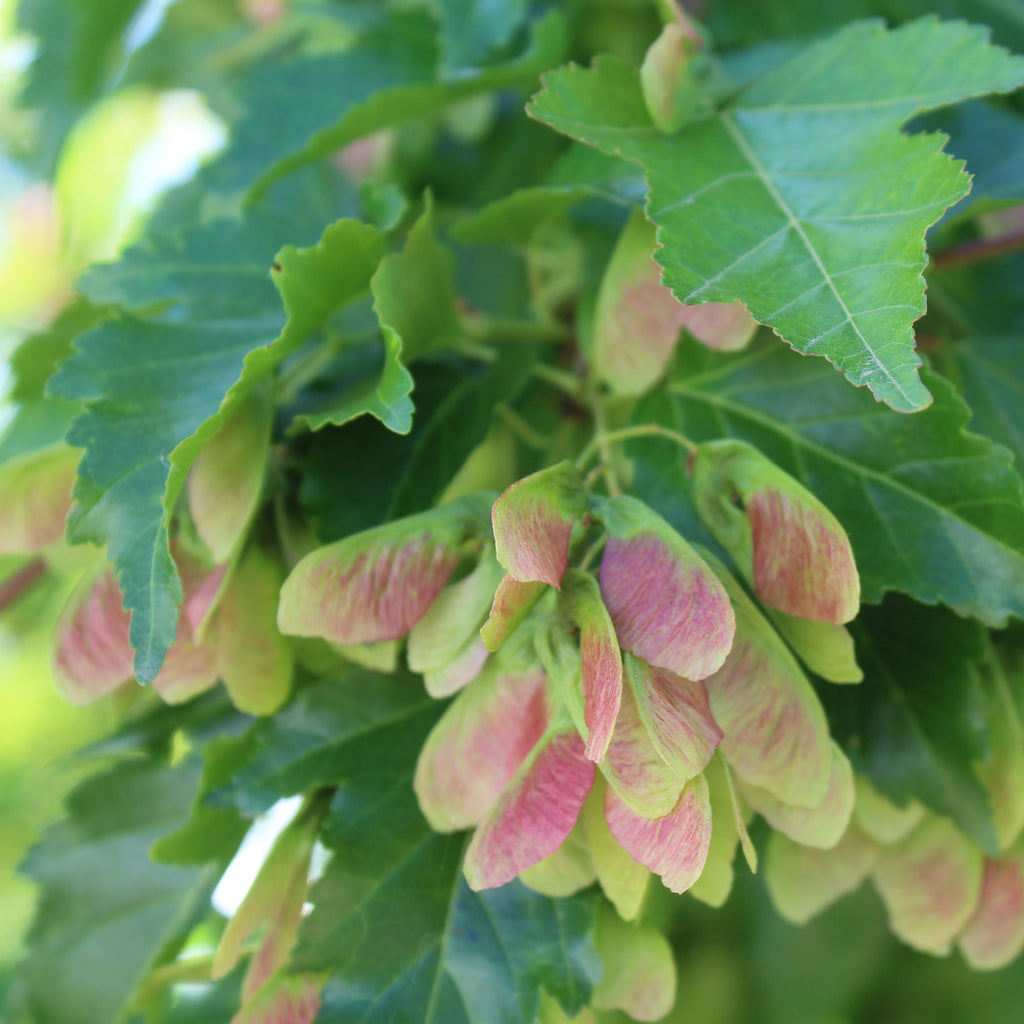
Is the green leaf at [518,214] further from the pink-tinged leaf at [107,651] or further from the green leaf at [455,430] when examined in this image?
the pink-tinged leaf at [107,651]

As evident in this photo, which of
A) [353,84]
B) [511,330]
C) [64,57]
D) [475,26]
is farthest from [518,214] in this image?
[64,57]

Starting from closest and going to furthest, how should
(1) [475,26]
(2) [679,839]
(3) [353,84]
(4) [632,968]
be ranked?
1. (2) [679,839]
2. (4) [632,968]
3. (1) [475,26]
4. (3) [353,84]

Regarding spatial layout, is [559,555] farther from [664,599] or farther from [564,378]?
[564,378]

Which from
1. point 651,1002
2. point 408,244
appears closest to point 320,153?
point 408,244

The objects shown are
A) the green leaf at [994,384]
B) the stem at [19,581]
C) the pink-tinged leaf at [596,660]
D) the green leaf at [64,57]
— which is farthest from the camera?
the green leaf at [64,57]

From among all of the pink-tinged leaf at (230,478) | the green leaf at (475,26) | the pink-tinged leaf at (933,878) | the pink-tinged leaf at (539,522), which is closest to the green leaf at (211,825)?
the pink-tinged leaf at (230,478)

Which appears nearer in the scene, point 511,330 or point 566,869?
point 566,869

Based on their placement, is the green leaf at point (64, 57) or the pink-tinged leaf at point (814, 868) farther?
the green leaf at point (64, 57)
